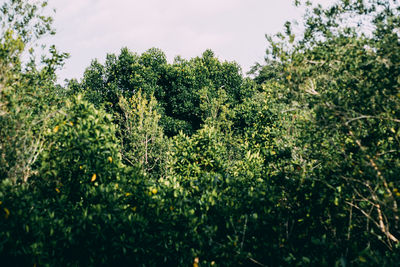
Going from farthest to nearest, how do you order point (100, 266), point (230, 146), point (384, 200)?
point (230, 146) → point (100, 266) → point (384, 200)

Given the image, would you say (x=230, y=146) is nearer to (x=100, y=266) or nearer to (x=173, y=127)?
(x=173, y=127)

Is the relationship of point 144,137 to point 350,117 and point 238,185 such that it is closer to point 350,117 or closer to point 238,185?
point 238,185

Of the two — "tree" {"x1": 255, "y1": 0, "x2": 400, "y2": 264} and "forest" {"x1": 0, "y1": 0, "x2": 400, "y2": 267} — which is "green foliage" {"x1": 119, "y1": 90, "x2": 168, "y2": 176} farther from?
"tree" {"x1": 255, "y1": 0, "x2": 400, "y2": 264}

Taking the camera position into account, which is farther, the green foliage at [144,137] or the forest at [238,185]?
the green foliage at [144,137]

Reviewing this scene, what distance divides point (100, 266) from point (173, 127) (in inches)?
895

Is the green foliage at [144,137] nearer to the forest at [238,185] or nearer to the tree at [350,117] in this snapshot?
the forest at [238,185]

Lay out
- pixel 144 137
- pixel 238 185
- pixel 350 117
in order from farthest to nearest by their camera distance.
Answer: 1. pixel 144 137
2. pixel 238 185
3. pixel 350 117

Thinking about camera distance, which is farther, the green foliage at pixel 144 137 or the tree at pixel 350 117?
the green foliage at pixel 144 137

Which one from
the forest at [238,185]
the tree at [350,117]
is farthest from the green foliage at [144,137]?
the tree at [350,117]

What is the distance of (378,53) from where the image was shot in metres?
6.24

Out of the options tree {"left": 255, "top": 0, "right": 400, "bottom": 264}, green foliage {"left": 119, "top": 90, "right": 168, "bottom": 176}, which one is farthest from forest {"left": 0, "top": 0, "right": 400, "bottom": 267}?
green foliage {"left": 119, "top": 90, "right": 168, "bottom": 176}

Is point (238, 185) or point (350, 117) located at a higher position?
point (350, 117)

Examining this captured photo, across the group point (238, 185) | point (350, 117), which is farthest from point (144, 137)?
point (350, 117)

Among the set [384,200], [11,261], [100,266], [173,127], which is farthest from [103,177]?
[173,127]
